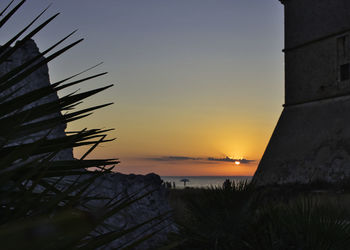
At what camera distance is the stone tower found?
13617 mm

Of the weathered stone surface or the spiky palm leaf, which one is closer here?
the spiky palm leaf

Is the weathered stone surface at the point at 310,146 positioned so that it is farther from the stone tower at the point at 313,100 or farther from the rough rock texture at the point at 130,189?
the rough rock texture at the point at 130,189

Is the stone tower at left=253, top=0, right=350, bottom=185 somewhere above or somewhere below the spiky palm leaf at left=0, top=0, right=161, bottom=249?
above

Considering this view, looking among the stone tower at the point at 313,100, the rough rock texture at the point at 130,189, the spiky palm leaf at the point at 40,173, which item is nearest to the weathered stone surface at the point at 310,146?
the stone tower at the point at 313,100

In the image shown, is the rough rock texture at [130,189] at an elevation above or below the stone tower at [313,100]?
below

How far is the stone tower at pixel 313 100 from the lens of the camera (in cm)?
1362

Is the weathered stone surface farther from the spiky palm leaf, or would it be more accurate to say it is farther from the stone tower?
the spiky palm leaf

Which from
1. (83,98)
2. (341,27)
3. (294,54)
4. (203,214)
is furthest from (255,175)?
(83,98)

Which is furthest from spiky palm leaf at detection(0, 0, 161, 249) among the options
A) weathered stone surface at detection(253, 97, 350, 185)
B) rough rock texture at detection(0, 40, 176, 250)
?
weathered stone surface at detection(253, 97, 350, 185)

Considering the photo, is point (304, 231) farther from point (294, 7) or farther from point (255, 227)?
point (294, 7)

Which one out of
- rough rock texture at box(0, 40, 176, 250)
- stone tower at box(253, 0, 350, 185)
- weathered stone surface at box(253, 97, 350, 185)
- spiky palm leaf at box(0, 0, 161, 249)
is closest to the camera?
spiky palm leaf at box(0, 0, 161, 249)

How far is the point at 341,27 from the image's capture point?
1423cm

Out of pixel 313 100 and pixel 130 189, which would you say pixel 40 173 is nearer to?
pixel 130 189

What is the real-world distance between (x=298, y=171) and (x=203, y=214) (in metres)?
11.1
